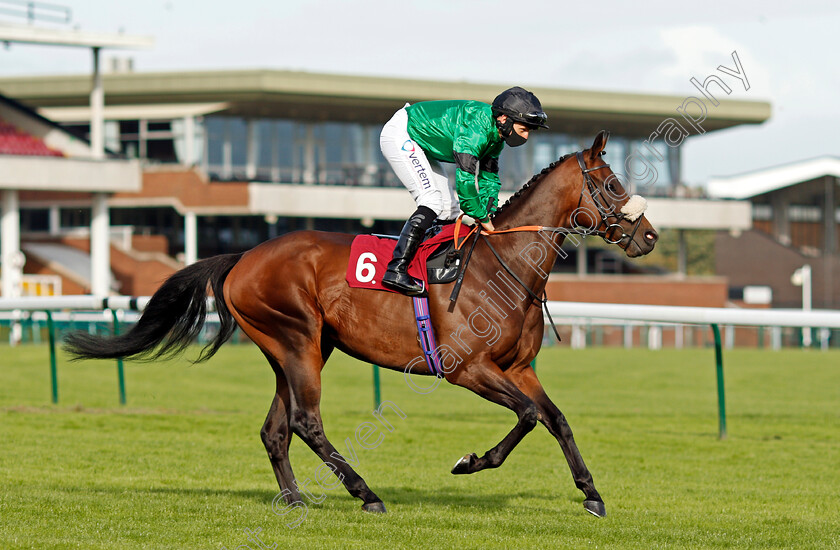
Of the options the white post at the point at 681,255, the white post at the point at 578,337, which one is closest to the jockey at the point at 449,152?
the white post at the point at 578,337

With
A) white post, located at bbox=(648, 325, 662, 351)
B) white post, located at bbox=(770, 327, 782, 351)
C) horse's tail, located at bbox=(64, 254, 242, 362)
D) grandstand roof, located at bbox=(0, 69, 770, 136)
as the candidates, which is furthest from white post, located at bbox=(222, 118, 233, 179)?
horse's tail, located at bbox=(64, 254, 242, 362)

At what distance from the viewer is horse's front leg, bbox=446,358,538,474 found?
5.24 meters

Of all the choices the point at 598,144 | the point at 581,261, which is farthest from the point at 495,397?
the point at 581,261

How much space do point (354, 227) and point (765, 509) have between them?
30749 mm

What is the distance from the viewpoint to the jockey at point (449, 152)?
211 inches

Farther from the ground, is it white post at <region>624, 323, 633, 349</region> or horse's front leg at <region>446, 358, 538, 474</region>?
horse's front leg at <region>446, 358, 538, 474</region>

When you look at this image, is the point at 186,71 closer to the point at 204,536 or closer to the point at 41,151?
the point at 41,151

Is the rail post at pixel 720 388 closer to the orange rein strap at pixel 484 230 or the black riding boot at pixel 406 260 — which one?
the orange rein strap at pixel 484 230

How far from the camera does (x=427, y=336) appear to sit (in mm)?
5488

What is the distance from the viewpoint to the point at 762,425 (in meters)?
10.1

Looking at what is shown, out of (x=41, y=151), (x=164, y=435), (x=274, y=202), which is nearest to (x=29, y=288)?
(x=41, y=151)

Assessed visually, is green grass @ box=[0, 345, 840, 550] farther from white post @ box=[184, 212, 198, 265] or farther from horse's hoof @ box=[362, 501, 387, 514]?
white post @ box=[184, 212, 198, 265]

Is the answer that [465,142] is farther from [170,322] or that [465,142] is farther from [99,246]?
[99,246]

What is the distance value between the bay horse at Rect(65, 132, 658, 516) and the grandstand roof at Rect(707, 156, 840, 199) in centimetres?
4067
